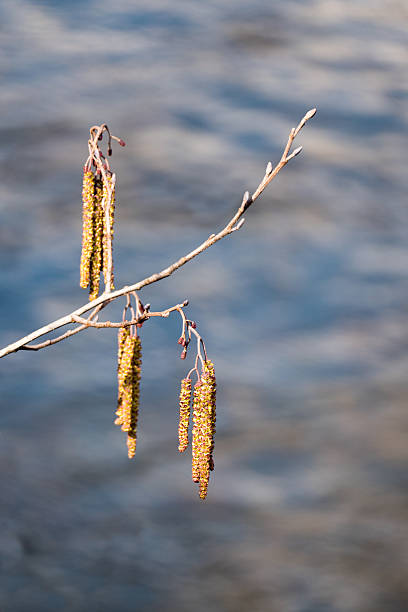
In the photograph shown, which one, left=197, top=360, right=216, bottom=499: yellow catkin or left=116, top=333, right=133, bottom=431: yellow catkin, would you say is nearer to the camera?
left=116, top=333, right=133, bottom=431: yellow catkin

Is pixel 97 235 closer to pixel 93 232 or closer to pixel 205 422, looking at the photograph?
pixel 93 232

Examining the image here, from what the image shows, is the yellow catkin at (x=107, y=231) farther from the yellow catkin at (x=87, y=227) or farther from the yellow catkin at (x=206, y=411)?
the yellow catkin at (x=206, y=411)

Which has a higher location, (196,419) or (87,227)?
(87,227)

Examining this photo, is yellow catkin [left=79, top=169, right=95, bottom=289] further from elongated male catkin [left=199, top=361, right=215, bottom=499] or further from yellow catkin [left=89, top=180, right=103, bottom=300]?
elongated male catkin [left=199, top=361, right=215, bottom=499]

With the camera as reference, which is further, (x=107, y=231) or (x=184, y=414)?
(x=184, y=414)

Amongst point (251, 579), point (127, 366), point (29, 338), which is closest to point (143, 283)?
point (127, 366)

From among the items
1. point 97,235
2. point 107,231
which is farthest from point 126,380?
point 97,235

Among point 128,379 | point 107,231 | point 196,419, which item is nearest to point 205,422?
point 196,419

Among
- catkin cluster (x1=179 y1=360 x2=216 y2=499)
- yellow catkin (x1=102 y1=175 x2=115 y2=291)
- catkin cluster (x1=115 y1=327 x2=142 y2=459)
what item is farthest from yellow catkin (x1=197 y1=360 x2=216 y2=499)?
yellow catkin (x1=102 y1=175 x2=115 y2=291)

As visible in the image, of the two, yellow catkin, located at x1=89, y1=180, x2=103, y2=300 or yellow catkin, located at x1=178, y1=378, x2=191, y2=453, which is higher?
yellow catkin, located at x1=89, y1=180, x2=103, y2=300

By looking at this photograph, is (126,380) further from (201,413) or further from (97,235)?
(97,235)

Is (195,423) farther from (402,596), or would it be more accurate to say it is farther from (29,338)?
(402,596)
